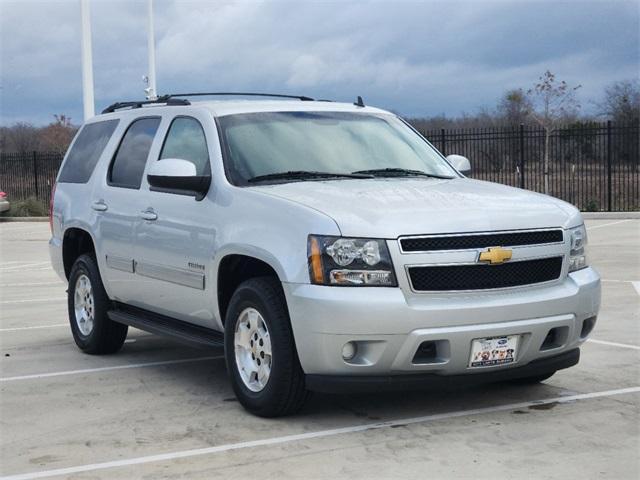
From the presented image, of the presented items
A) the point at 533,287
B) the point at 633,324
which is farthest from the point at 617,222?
the point at 533,287

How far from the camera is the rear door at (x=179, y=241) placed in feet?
22.4

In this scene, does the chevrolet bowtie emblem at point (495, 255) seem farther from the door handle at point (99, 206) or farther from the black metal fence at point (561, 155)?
the black metal fence at point (561, 155)

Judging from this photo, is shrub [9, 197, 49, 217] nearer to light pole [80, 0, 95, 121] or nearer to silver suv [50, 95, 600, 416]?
light pole [80, 0, 95, 121]

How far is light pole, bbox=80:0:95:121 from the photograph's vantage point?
80.7 ft

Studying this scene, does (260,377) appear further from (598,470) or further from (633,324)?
(633,324)

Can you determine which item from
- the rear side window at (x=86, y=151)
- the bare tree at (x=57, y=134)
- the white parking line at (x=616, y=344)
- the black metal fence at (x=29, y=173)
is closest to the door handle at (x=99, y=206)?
the rear side window at (x=86, y=151)

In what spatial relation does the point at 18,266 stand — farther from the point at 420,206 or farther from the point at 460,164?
the point at 420,206

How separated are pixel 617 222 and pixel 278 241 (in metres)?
18.4

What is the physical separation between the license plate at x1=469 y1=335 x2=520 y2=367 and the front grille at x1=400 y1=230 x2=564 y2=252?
534 mm

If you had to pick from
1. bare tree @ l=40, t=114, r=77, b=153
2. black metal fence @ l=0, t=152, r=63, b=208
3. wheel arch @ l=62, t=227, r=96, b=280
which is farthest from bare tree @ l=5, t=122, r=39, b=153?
wheel arch @ l=62, t=227, r=96, b=280

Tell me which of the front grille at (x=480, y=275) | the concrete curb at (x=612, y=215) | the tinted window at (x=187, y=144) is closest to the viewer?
the front grille at (x=480, y=275)

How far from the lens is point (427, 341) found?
566 cm

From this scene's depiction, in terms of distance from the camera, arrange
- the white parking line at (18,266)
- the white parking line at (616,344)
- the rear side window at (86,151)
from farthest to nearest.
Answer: the white parking line at (18,266) < the rear side window at (86,151) < the white parking line at (616,344)

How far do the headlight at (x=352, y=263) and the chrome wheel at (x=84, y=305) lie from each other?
3.47m
